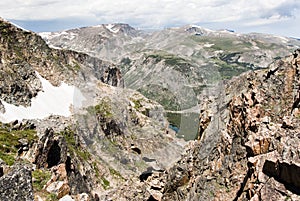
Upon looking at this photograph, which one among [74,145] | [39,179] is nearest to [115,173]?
[74,145]

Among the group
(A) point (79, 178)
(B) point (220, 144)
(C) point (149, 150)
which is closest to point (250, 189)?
(B) point (220, 144)

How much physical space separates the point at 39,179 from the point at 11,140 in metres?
16.8

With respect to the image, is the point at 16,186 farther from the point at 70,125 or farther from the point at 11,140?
the point at 70,125

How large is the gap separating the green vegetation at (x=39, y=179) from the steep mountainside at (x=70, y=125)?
24.2 ft

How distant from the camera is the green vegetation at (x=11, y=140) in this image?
3027 cm

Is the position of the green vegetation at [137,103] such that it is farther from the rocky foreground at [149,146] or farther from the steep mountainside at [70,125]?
the rocky foreground at [149,146]

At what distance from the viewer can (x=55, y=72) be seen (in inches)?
3196

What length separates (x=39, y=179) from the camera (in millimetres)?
21844

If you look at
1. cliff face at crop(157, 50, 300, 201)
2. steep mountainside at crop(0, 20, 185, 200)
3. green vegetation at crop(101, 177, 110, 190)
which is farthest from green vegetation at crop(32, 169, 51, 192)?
green vegetation at crop(101, 177, 110, 190)

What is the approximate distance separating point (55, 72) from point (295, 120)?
2817 inches

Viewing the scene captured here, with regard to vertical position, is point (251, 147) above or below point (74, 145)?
above

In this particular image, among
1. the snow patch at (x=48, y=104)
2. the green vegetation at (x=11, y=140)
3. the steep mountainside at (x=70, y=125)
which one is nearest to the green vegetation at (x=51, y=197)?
the green vegetation at (x=11, y=140)

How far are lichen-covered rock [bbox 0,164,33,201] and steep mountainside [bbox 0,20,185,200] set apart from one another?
18285 mm

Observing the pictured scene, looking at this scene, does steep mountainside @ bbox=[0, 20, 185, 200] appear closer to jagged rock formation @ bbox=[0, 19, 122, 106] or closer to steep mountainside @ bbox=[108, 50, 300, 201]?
jagged rock formation @ bbox=[0, 19, 122, 106]
